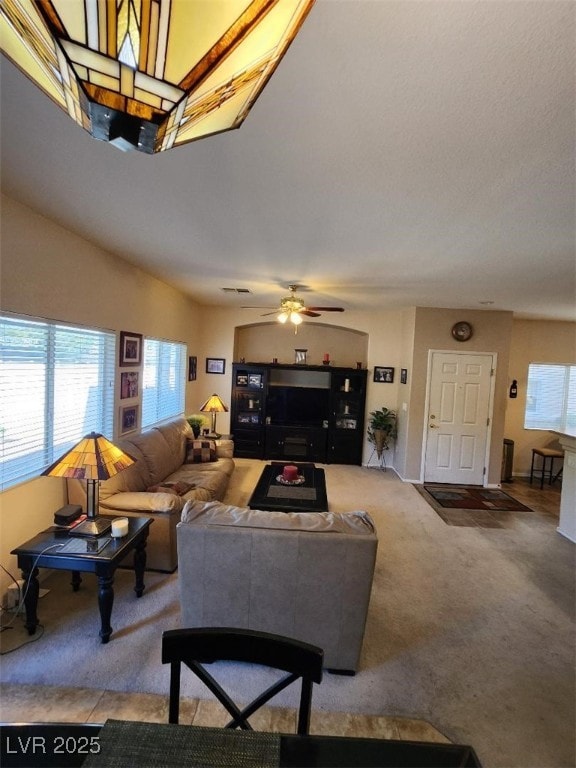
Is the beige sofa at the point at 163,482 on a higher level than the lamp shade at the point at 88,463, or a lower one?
lower

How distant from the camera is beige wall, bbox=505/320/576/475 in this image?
6.31 m

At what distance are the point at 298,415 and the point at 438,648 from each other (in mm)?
4574

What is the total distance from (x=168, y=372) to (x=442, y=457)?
4.44 m

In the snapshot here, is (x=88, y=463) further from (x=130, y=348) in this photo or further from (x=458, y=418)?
(x=458, y=418)

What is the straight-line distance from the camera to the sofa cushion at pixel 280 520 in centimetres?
200

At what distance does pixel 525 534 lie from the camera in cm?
402

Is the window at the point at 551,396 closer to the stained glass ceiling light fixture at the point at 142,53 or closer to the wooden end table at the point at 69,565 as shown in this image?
the wooden end table at the point at 69,565

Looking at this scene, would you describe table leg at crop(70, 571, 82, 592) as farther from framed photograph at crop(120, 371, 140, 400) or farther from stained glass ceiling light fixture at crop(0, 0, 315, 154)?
stained glass ceiling light fixture at crop(0, 0, 315, 154)

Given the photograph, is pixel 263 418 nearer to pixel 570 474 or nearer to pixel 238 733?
pixel 570 474

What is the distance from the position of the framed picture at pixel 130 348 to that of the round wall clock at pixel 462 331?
14.8 ft

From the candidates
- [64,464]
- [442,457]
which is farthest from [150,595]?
[442,457]

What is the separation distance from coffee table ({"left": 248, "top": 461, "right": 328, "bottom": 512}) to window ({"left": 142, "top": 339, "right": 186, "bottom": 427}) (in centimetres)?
182

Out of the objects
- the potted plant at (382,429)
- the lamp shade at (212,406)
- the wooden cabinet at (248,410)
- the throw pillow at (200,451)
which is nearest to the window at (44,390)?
the throw pillow at (200,451)

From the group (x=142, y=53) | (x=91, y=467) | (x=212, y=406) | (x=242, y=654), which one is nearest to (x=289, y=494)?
(x=91, y=467)
